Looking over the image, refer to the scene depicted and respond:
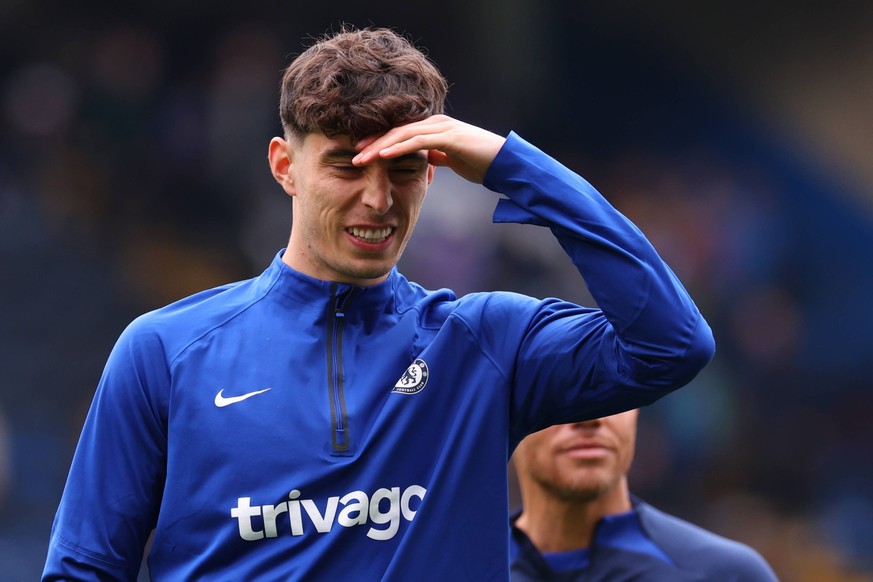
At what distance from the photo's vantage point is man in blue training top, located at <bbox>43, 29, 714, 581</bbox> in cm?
236

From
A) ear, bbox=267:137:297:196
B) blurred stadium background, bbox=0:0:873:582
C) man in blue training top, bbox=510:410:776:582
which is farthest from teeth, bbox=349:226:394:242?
blurred stadium background, bbox=0:0:873:582

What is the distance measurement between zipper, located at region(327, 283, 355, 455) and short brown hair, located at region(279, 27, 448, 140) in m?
0.34

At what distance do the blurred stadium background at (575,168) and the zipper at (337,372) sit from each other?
498 cm

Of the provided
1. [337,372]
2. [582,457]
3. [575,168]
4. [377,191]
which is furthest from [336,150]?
[575,168]

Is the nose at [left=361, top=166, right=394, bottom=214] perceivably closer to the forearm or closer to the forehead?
the forehead

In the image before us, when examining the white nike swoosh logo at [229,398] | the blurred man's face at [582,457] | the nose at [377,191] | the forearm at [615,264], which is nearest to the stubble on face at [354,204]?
the nose at [377,191]

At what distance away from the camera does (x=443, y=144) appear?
2408mm

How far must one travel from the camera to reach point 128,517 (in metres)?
2.41

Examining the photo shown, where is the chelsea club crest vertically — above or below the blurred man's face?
above

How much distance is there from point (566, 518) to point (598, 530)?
106mm

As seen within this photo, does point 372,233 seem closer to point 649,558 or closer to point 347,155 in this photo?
point 347,155

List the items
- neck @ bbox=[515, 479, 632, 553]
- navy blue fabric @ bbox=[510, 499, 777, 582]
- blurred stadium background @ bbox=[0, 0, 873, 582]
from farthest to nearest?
blurred stadium background @ bbox=[0, 0, 873, 582] < neck @ bbox=[515, 479, 632, 553] < navy blue fabric @ bbox=[510, 499, 777, 582]

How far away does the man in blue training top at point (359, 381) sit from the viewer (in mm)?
2363

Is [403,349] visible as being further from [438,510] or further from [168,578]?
[168,578]
